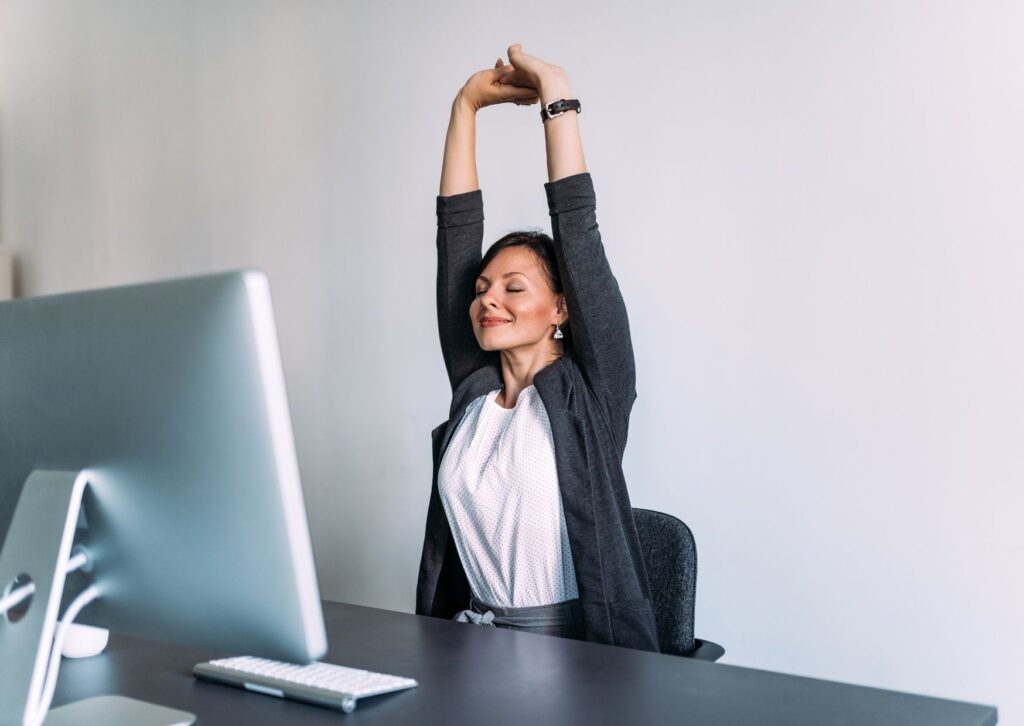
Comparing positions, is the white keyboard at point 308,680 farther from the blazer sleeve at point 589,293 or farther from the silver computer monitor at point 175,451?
the blazer sleeve at point 589,293

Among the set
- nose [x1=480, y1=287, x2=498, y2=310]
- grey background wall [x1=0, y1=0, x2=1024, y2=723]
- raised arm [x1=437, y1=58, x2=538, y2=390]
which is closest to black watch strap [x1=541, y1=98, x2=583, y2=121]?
raised arm [x1=437, y1=58, x2=538, y2=390]

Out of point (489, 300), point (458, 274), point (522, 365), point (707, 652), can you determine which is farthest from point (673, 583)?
point (458, 274)

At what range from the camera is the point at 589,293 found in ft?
6.00

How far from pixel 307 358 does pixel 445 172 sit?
4.30 feet

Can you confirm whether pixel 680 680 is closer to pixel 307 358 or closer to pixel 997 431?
pixel 997 431

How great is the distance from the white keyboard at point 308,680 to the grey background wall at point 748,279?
53.0 inches

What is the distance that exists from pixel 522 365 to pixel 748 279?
0.65 meters

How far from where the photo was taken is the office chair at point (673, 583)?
1.74m

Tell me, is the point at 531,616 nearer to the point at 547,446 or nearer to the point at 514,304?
the point at 547,446

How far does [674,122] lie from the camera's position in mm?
2426

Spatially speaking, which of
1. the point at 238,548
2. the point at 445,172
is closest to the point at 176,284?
the point at 238,548

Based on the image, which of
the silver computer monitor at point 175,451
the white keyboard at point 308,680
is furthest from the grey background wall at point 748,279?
the silver computer monitor at point 175,451

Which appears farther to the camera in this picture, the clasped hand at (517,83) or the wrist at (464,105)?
the wrist at (464,105)

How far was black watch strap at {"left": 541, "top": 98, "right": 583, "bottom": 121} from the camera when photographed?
71.7 inches
